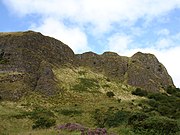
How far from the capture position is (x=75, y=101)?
7412 centimetres

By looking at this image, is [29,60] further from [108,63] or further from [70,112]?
[108,63]

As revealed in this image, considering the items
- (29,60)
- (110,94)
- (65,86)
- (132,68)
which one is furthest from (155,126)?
(132,68)

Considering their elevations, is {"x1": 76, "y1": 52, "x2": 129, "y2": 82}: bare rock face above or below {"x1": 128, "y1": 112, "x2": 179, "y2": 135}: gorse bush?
above

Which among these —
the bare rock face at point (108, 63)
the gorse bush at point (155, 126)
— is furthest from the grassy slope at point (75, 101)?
the gorse bush at point (155, 126)

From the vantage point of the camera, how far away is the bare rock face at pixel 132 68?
10444 cm

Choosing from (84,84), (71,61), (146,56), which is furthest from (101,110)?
(146,56)

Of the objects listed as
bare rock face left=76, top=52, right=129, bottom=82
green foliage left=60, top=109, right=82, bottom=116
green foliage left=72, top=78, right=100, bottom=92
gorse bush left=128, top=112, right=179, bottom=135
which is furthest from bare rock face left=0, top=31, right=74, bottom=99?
gorse bush left=128, top=112, right=179, bottom=135

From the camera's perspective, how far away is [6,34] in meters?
99.2

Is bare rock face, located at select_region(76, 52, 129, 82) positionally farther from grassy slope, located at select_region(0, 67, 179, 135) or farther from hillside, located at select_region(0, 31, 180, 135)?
grassy slope, located at select_region(0, 67, 179, 135)

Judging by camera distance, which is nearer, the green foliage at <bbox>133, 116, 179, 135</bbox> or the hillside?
the green foliage at <bbox>133, 116, 179, 135</bbox>

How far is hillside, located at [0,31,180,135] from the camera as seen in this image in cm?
6066

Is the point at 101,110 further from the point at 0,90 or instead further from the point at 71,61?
the point at 71,61

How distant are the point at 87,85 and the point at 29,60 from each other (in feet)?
54.4

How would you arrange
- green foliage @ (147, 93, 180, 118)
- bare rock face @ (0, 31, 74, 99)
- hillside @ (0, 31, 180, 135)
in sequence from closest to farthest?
hillside @ (0, 31, 180, 135) < green foliage @ (147, 93, 180, 118) < bare rock face @ (0, 31, 74, 99)
